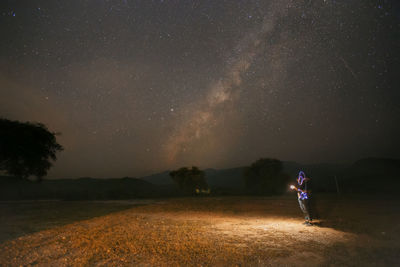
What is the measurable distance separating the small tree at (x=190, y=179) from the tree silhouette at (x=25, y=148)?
29.9 meters

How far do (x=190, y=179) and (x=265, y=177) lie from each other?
16.0 metres

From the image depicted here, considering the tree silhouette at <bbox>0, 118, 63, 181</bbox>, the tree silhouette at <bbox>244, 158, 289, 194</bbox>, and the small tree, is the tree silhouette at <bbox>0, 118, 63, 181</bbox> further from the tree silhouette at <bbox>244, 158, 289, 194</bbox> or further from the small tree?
the tree silhouette at <bbox>244, 158, 289, 194</bbox>

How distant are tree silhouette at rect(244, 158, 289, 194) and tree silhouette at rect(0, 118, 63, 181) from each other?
33929 mm

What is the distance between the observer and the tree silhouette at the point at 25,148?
2066cm

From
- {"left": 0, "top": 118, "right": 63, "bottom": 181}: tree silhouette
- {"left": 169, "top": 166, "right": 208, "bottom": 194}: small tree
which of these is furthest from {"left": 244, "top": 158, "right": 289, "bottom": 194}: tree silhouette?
{"left": 0, "top": 118, "right": 63, "bottom": 181}: tree silhouette

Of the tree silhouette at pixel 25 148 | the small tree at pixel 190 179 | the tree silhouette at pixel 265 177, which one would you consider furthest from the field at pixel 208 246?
the small tree at pixel 190 179

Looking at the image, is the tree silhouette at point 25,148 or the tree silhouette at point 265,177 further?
the tree silhouette at point 265,177

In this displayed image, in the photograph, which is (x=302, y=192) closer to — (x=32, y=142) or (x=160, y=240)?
(x=160, y=240)

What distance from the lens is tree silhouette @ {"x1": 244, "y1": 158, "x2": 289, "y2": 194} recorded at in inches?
1716

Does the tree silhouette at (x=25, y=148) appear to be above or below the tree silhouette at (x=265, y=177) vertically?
above

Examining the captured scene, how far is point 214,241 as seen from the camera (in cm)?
747

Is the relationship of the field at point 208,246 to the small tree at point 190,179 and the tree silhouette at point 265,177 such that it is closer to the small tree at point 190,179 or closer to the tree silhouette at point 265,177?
the tree silhouette at point 265,177

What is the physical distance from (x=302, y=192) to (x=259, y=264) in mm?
5529

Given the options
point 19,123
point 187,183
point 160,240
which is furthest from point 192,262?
point 187,183
